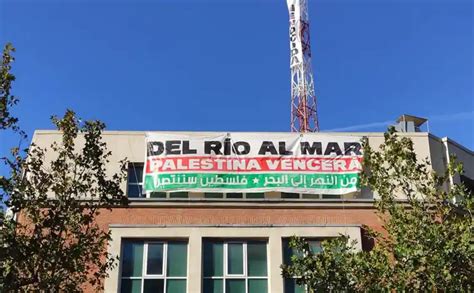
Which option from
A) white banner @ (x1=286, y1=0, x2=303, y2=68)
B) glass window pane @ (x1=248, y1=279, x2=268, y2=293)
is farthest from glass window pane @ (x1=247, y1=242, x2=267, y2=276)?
white banner @ (x1=286, y1=0, x2=303, y2=68)

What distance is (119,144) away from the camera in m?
22.0

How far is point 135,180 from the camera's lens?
21.7 meters

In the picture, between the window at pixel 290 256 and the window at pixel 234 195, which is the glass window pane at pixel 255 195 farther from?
the window at pixel 290 256

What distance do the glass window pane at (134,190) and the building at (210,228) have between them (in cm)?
4

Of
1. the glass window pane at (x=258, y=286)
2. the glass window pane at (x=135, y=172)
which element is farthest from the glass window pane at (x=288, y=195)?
the glass window pane at (x=135, y=172)

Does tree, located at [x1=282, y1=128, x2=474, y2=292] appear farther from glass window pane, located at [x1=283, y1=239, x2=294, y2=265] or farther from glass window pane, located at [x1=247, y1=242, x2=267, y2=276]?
glass window pane, located at [x1=247, y1=242, x2=267, y2=276]

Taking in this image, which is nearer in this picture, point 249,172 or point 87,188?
point 87,188

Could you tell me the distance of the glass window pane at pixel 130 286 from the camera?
1931cm

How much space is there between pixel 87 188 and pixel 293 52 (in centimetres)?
2078

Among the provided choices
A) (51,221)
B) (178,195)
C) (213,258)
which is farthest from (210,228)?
(51,221)

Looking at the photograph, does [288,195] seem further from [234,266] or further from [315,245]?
[234,266]

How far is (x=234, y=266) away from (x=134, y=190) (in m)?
4.64

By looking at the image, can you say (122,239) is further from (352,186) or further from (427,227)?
(427,227)

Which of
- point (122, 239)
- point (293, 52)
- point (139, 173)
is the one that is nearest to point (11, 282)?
point (122, 239)
